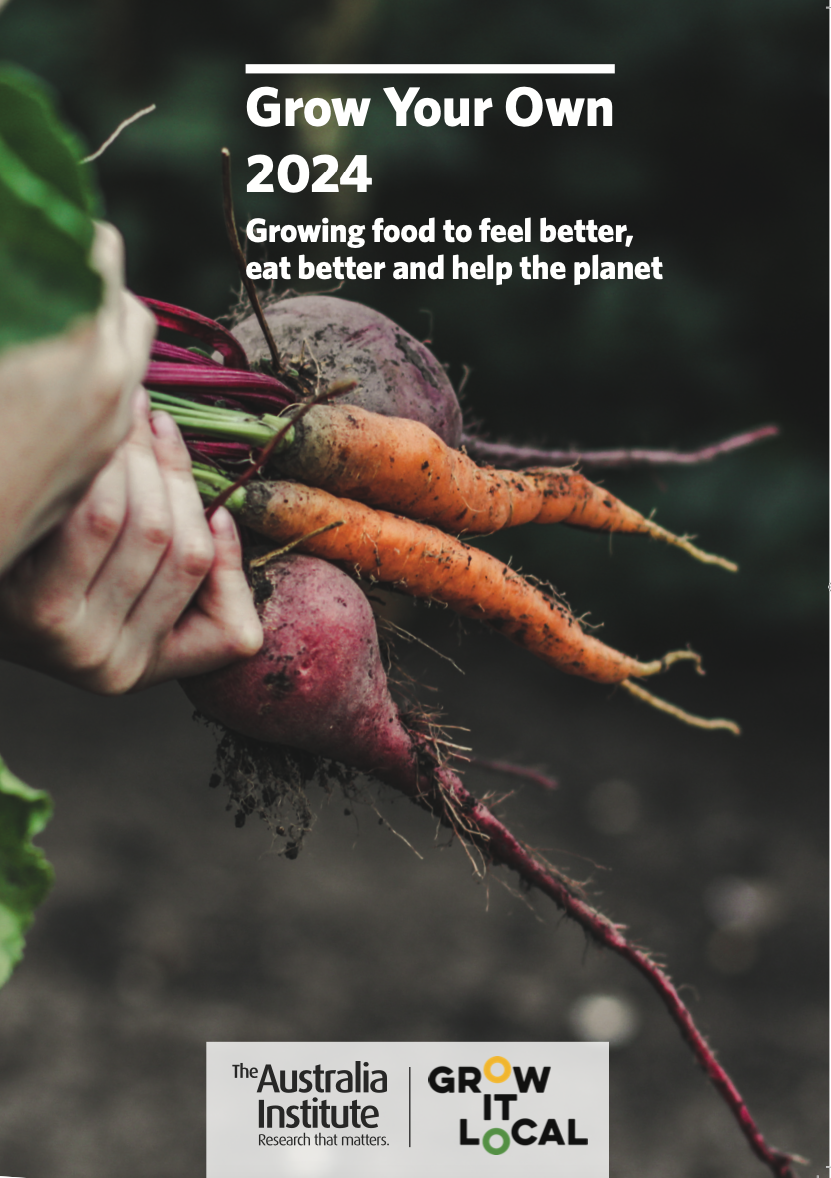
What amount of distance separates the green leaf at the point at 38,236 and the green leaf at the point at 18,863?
0.22 meters

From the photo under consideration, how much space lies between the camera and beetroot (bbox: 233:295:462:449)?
76cm

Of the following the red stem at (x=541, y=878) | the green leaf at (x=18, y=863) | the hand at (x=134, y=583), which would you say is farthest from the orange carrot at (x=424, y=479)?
the green leaf at (x=18, y=863)

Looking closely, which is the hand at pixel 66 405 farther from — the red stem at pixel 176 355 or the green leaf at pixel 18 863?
the red stem at pixel 176 355

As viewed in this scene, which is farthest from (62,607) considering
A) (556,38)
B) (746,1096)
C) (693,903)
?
(556,38)

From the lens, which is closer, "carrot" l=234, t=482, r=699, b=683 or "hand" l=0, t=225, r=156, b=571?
"hand" l=0, t=225, r=156, b=571

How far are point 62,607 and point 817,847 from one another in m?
2.63

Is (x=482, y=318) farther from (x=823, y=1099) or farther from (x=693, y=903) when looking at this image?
(x=823, y=1099)

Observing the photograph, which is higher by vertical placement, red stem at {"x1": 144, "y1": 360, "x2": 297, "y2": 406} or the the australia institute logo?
red stem at {"x1": 144, "y1": 360, "x2": 297, "y2": 406}

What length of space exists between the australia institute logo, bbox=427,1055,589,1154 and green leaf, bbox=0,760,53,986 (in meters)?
0.85

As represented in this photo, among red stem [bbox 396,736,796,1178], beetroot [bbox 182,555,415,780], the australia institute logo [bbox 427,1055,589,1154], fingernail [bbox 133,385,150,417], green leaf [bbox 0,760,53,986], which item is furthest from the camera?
the australia institute logo [bbox 427,1055,589,1154]

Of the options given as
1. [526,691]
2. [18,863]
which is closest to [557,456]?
[18,863]

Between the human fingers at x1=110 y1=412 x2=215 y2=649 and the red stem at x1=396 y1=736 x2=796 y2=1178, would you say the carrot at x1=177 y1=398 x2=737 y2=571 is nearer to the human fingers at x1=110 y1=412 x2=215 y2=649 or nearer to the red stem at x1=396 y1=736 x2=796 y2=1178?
the human fingers at x1=110 y1=412 x2=215 y2=649

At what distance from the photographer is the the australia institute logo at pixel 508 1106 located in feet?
3.93

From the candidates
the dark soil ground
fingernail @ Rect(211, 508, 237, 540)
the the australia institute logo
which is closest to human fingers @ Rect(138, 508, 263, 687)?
fingernail @ Rect(211, 508, 237, 540)
